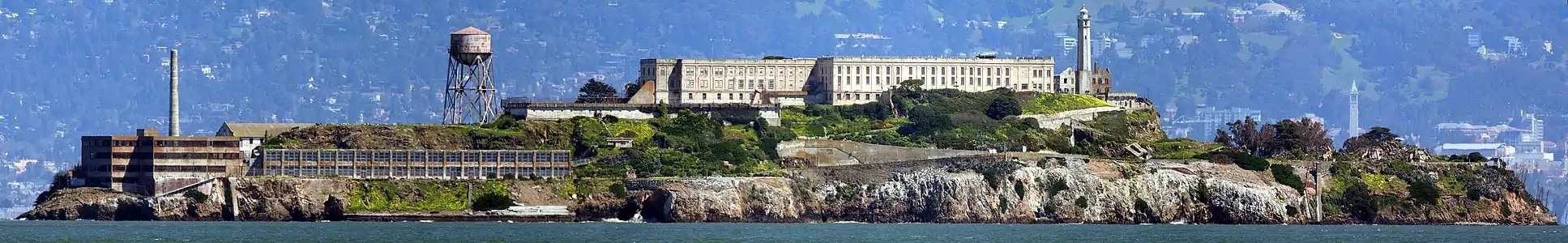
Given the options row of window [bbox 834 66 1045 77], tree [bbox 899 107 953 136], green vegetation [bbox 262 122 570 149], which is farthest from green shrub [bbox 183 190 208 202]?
row of window [bbox 834 66 1045 77]

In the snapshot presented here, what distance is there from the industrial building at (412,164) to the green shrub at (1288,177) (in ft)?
116

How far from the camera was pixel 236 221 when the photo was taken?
146m

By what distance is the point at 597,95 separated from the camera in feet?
594

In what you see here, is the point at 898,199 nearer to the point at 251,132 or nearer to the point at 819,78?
the point at 819,78

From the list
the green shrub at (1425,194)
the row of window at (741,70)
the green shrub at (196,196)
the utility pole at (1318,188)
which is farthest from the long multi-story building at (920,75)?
the green shrub at (196,196)

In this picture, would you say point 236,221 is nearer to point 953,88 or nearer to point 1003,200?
point 1003,200

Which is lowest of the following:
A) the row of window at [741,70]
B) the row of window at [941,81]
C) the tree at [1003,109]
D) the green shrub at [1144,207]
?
the green shrub at [1144,207]

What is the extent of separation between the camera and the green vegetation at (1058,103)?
17950cm

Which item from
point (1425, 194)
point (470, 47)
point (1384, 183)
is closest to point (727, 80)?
point (470, 47)

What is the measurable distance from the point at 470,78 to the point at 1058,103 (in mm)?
34387

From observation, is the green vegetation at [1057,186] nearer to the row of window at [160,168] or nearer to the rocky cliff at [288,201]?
the rocky cliff at [288,201]

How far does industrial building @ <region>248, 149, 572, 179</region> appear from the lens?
15212 cm

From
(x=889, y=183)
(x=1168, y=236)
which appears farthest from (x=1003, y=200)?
(x=1168, y=236)

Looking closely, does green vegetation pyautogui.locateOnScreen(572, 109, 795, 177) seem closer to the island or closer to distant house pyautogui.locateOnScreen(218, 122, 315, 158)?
the island
